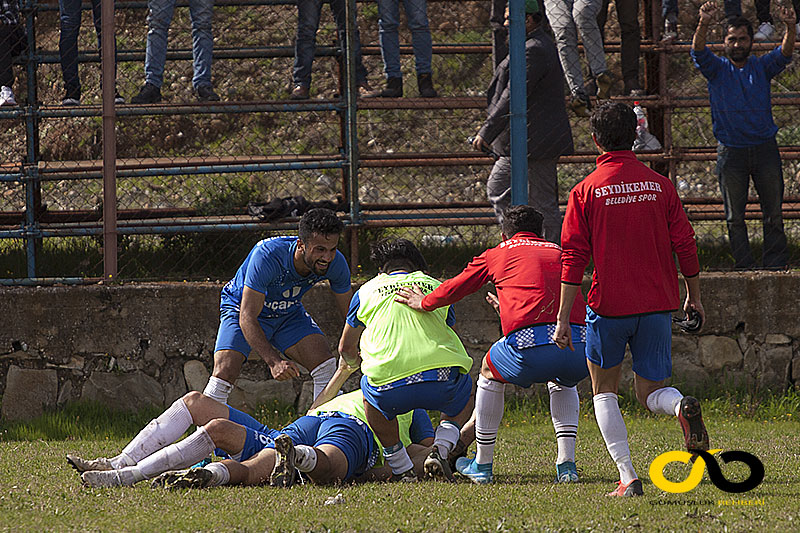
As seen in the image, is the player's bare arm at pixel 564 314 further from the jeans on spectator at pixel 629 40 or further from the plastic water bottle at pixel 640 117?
the jeans on spectator at pixel 629 40

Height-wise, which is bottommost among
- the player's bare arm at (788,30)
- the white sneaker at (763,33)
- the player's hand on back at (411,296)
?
the player's hand on back at (411,296)

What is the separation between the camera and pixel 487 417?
19.0 feet

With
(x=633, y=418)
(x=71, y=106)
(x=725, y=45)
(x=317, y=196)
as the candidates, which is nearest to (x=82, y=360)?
(x=71, y=106)

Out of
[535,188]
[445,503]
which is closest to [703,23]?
[535,188]

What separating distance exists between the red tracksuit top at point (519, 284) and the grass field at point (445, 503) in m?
0.91

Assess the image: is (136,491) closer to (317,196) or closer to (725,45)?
(725,45)

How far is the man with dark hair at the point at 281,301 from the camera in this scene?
655 cm

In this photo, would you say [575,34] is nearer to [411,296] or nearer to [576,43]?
[576,43]

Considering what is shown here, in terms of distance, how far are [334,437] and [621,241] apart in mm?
1865

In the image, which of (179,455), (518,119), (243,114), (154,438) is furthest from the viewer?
(243,114)

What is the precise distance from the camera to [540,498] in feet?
16.5

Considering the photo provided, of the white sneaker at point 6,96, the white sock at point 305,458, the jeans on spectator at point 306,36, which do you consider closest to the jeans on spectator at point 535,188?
the jeans on spectator at point 306,36

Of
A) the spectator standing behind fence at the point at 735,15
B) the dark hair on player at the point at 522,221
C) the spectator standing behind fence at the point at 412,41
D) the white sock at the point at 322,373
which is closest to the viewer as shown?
the dark hair on player at the point at 522,221

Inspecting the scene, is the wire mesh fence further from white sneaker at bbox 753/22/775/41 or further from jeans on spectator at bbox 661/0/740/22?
white sneaker at bbox 753/22/775/41
